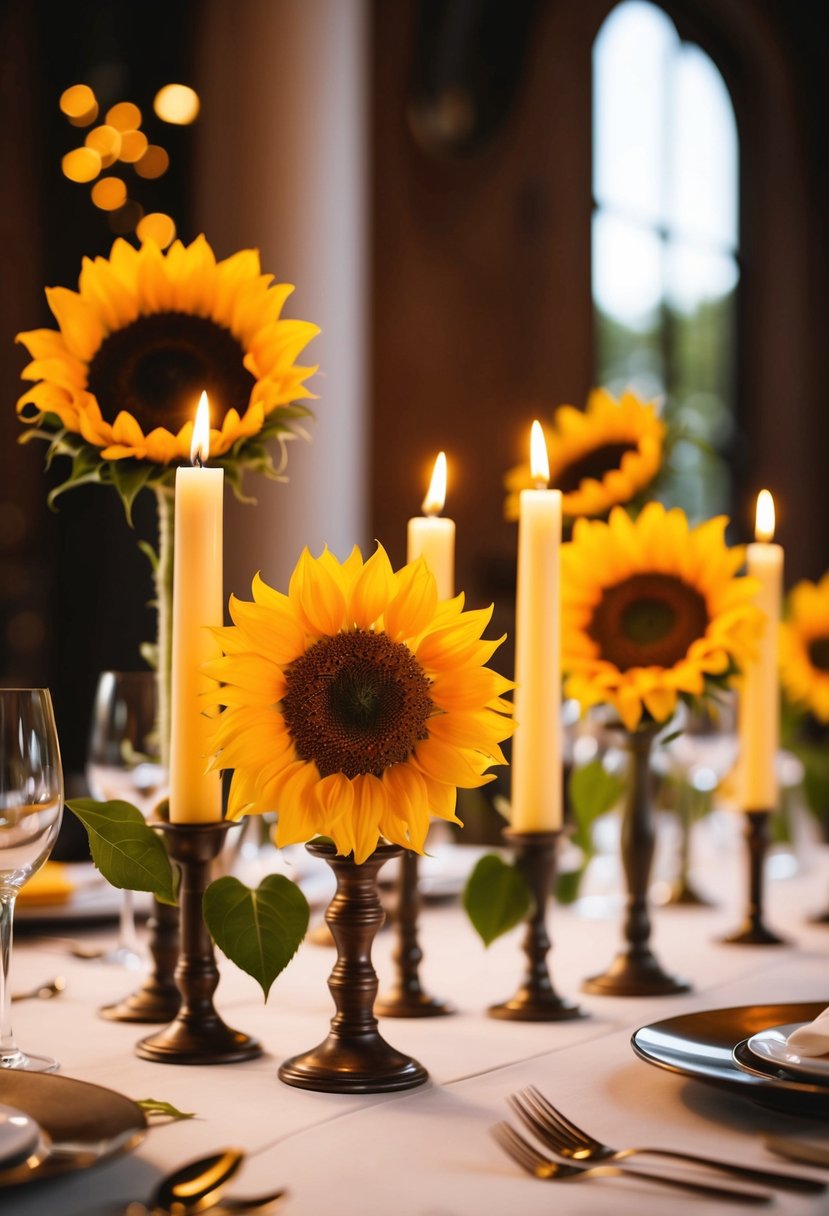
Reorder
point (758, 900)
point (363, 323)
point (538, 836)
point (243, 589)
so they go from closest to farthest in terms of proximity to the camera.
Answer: point (538, 836), point (758, 900), point (243, 589), point (363, 323)

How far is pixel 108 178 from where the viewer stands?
3.63 m

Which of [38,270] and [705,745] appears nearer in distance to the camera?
[705,745]

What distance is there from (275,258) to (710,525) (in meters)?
2.51

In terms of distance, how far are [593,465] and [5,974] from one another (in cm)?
75

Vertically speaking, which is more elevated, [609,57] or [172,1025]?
[609,57]

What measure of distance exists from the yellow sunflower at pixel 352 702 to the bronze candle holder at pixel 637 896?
0.37 m

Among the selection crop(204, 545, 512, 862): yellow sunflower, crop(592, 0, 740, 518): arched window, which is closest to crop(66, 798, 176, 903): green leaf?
crop(204, 545, 512, 862): yellow sunflower

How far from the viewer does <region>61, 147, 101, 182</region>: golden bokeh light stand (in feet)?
11.8

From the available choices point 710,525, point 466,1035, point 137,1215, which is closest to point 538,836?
point 466,1035

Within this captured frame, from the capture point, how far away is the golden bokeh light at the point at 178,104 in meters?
3.54

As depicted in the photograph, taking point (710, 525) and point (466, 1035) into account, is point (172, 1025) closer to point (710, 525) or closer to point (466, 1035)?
point (466, 1035)

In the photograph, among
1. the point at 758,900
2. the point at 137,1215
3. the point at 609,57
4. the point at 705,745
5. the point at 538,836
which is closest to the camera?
the point at 137,1215

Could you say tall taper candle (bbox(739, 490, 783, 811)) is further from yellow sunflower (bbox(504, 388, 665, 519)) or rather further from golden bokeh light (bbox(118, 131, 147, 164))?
golden bokeh light (bbox(118, 131, 147, 164))

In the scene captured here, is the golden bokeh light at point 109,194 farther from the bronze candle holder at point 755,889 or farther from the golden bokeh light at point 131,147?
the bronze candle holder at point 755,889
